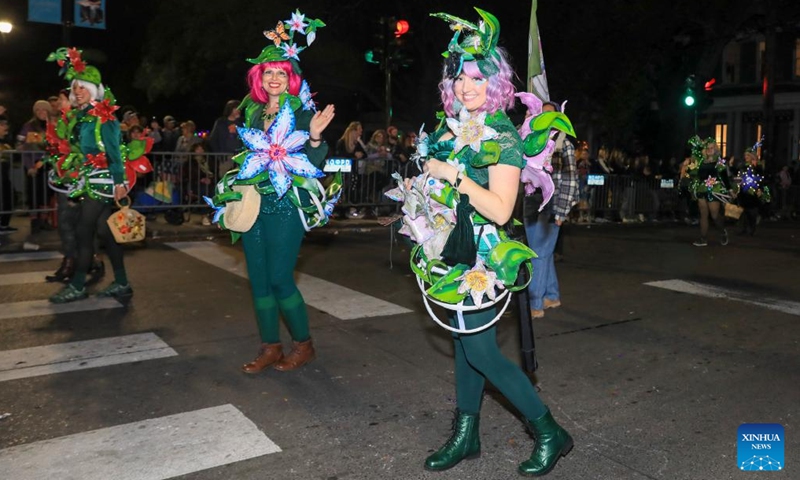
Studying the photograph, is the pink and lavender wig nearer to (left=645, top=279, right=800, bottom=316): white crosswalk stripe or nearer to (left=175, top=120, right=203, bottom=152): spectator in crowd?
(left=645, top=279, right=800, bottom=316): white crosswalk stripe

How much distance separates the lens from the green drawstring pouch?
324cm

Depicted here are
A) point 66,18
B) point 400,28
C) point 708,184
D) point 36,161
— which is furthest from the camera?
point 400,28

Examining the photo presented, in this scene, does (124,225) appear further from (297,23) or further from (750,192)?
(750,192)

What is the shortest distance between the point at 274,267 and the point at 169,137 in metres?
10.7

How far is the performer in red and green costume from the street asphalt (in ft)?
1.98

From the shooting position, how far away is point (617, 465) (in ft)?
12.1

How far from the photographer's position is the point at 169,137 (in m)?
14.7

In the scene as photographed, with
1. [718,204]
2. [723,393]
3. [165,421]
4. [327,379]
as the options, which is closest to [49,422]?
[165,421]

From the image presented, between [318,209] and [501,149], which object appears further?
[318,209]

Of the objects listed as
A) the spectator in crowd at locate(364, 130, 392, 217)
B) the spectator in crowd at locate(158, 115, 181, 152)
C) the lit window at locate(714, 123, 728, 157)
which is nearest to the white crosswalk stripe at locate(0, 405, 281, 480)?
the spectator in crowd at locate(364, 130, 392, 217)

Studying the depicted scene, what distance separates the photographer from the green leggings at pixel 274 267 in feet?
16.0

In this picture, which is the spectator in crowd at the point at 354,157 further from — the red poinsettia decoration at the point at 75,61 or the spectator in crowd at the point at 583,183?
the red poinsettia decoration at the point at 75,61

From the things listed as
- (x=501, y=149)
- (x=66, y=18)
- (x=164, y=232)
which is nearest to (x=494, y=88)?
(x=501, y=149)

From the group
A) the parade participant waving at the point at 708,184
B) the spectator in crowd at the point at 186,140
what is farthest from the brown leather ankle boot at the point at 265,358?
the spectator in crowd at the point at 186,140
